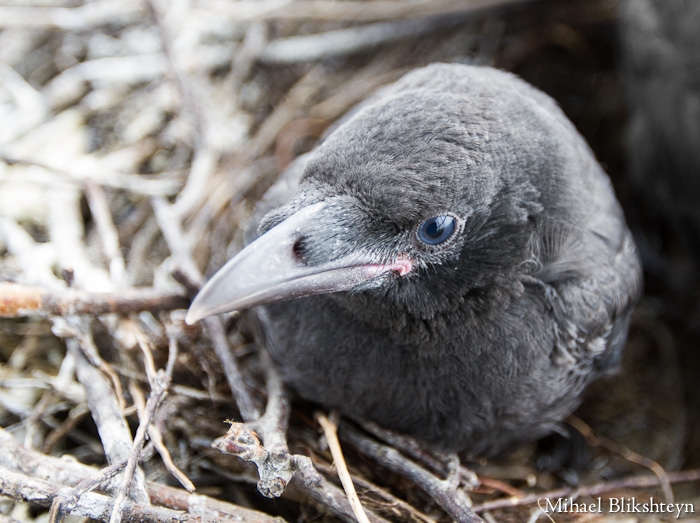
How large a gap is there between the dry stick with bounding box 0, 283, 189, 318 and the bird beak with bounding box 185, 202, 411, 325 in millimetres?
461

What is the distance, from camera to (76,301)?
5.65ft

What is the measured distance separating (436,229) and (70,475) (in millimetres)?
981

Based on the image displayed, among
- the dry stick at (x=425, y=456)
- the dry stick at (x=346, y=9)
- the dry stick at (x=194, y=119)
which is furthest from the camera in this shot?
the dry stick at (x=346, y=9)

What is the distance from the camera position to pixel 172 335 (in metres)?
1.81

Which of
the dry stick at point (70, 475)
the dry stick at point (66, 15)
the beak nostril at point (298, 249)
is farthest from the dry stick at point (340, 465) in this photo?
the dry stick at point (66, 15)

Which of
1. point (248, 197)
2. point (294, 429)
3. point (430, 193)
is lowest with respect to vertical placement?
point (294, 429)

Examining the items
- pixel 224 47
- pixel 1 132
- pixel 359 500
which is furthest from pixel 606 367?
pixel 1 132

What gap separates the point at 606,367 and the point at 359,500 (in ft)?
3.25

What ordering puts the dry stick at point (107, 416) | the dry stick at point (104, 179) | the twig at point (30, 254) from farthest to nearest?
the dry stick at point (104, 179)
the twig at point (30, 254)
the dry stick at point (107, 416)

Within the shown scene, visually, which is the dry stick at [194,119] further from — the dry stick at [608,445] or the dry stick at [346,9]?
the dry stick at [608,445]

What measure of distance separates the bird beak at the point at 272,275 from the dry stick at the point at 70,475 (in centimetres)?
42

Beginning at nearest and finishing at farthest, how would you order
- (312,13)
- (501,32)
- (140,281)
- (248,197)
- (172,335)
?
(172,335) → (140,281) → (248,197) → (312,13) → (501,32)

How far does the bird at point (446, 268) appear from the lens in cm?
139

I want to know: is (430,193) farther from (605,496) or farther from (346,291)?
(605,496)
